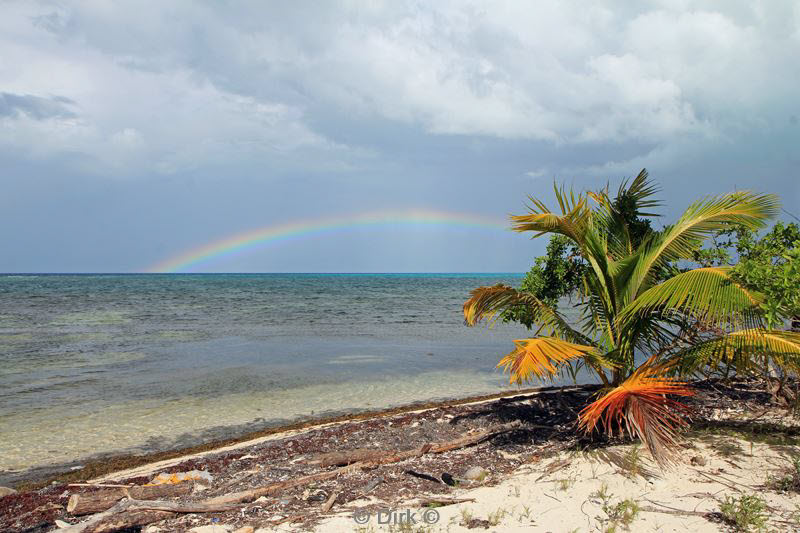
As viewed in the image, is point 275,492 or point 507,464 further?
point 507,464

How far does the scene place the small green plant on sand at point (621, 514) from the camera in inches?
176

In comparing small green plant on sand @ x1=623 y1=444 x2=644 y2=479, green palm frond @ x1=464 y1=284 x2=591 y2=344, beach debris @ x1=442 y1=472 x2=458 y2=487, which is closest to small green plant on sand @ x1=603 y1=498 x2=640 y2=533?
small green plant on sand @ x1=623 y1=444 x2=644 y2=479

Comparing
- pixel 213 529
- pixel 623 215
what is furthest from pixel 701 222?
pixel 213 529

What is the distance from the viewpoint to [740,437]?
6.28 meters

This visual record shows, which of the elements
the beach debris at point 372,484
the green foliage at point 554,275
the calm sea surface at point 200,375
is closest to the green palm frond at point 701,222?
the green foliage at point 554,275

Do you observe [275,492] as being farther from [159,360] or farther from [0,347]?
[0,347]

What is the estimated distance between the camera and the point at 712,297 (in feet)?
17.2

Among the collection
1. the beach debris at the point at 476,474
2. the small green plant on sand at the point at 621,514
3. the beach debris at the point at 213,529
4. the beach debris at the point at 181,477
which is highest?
the small green plant on sand at the point at 621,514

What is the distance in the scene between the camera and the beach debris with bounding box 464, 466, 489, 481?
5.79 meters

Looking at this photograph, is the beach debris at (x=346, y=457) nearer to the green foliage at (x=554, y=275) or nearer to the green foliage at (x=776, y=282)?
the green foliage at (x=554, y=275)

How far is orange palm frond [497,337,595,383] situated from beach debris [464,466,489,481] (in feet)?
4.36

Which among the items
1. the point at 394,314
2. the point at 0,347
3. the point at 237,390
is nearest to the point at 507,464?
the point at 237,390

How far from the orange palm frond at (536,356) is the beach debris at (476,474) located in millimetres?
1329

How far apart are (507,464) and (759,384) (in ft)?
18.4
